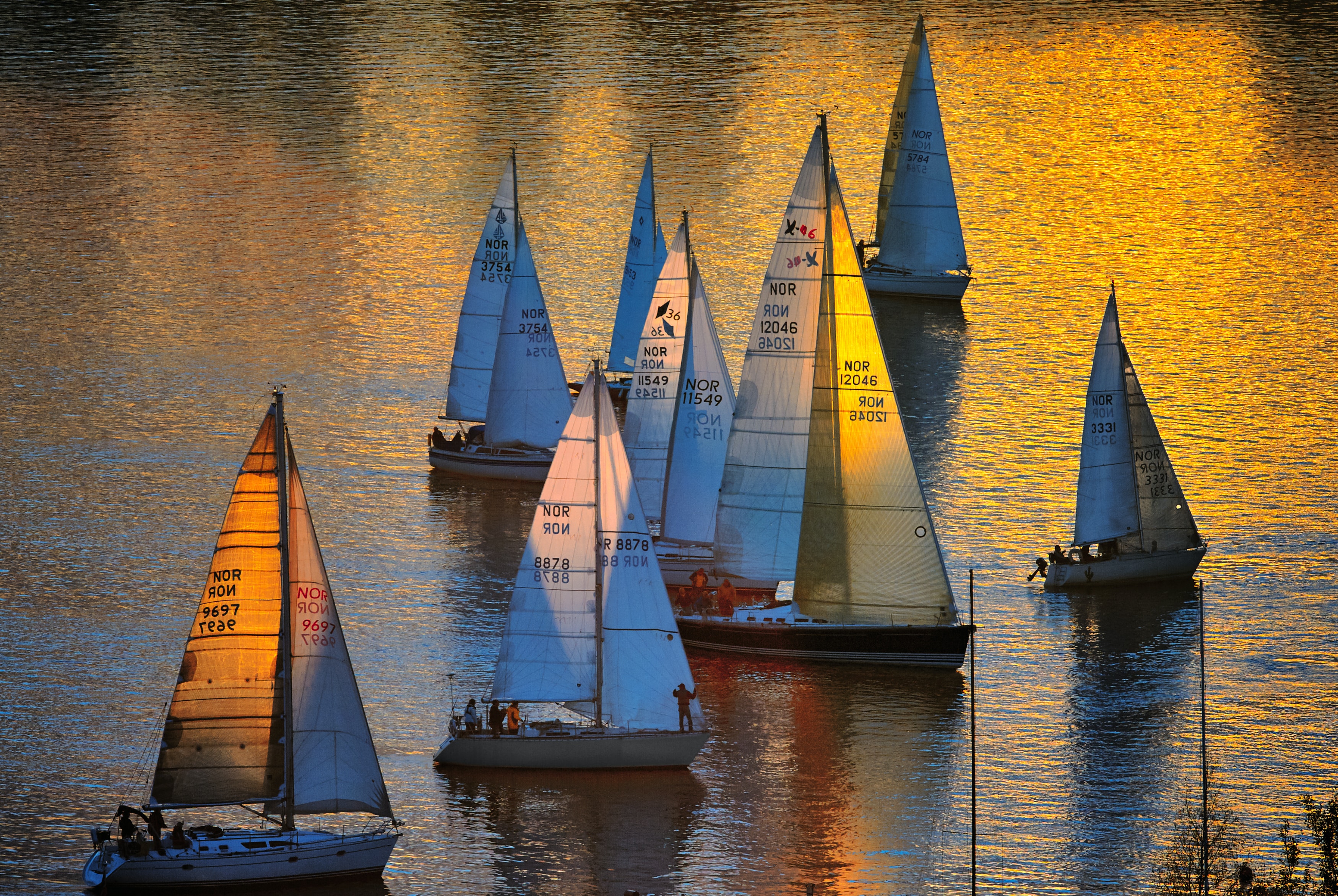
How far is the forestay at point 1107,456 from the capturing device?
6334 cm

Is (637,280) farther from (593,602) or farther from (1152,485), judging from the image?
(593,602)

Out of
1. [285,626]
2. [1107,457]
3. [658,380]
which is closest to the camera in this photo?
[285,626]

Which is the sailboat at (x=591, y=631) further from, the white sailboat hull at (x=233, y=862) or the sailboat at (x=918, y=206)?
the sailboat at (x=918, y=206)

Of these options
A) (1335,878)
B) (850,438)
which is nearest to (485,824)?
(850,438)

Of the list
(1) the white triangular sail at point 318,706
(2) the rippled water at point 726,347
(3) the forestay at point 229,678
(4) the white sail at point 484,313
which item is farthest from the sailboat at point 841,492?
(4) the white sail at point 484,313

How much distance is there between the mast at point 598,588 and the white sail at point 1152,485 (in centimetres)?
1981

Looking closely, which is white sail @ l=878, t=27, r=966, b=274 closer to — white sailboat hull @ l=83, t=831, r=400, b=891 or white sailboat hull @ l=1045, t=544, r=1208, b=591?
white sailboat hull @ l=1045, t=544, r=1208, b=591

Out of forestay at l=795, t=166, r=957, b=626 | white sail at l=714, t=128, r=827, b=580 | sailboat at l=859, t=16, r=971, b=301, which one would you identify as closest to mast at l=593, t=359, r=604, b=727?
white sail at l=714, t=128, r=827, b=580

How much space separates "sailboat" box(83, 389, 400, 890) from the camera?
44906mm

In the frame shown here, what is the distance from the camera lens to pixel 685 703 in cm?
5053

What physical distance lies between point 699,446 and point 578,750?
47.0ft

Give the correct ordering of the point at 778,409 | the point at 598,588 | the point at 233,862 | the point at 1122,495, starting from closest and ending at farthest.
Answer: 1. the point at 233,862
2. the point at 598,588
3. the point at 778,409
4. the point at 1122,495

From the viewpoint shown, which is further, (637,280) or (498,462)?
(637,280)

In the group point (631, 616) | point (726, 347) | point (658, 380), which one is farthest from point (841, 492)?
point (726, 347)
